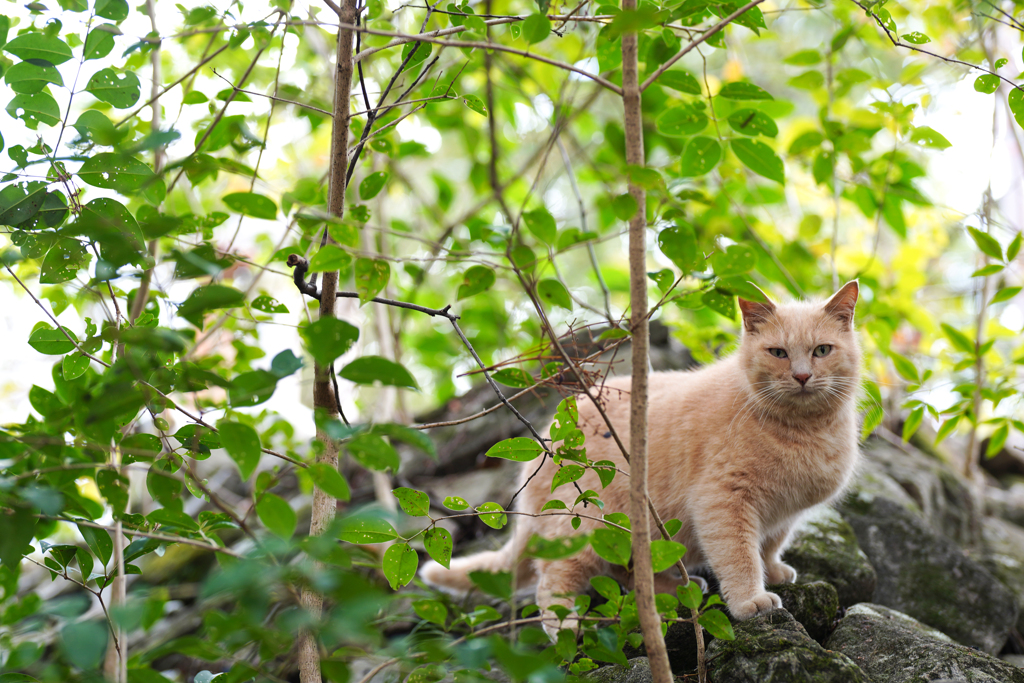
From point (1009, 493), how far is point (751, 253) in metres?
4.72

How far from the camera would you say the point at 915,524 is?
310 cm

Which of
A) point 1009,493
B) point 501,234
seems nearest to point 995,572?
point 1009,493

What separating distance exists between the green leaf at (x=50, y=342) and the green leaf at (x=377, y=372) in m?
1.01

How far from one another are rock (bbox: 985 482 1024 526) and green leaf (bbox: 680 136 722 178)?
3812 mm

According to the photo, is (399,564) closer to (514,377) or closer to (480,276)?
(514,377)

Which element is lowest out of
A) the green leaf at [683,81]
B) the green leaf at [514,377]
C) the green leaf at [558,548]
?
the green leaf at [558,548]

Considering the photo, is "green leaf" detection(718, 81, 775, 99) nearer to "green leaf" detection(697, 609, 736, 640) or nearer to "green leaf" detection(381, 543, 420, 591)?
"green leaf" detection(697, 609, 736, 640)

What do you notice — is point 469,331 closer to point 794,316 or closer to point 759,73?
point 794,316

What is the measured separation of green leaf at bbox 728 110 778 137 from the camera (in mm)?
2078

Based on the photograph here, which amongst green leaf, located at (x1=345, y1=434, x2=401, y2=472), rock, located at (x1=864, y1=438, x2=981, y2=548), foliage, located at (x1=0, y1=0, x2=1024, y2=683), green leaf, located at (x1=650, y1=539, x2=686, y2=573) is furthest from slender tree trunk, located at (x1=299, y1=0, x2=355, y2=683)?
Result: rock, located at (x1=864, y1=438, x2=981, y2=548)

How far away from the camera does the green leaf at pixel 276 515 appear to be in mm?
1054

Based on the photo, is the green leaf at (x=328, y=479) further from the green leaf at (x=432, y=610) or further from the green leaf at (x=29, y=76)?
the green leaf at (x=29, y=76)

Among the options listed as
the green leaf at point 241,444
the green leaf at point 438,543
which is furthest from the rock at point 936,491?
the green leaf at point 241,444

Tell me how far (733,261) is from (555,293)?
0.45 m
